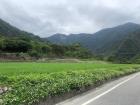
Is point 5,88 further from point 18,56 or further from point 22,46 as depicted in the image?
point 22,46

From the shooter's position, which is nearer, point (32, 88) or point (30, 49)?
point (32, 88)

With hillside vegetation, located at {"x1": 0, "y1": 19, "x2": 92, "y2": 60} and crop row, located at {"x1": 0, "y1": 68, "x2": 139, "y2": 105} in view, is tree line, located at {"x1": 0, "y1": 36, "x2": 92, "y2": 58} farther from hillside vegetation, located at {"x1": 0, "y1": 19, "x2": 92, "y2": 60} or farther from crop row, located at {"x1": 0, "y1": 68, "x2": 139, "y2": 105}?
crop row, located at {"x1": 0, "y1": 68, "x2": 139, "y2": 105}

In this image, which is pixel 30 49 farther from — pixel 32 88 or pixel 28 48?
pixel 32 88

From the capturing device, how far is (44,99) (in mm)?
11977

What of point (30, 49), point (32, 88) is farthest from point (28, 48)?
point (32, 88)

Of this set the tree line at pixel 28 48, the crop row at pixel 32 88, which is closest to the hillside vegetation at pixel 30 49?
the tree line at pixel 28 48

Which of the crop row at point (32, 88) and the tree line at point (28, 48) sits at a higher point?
the tree line at point (28, 48)

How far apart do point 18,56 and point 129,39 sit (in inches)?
3964

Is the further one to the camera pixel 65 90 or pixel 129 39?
pixel 129 39

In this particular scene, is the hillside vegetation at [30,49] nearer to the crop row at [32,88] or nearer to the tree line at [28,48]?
the tree line at [28,48]

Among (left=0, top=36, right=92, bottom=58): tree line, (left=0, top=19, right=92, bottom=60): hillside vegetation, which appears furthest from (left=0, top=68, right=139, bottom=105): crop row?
(left=0, top=36, right=92, bottom=58): tree line

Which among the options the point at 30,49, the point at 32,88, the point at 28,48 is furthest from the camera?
the point at 28,48

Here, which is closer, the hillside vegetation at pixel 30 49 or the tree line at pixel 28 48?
the hillside vegetation at pixel 30 49

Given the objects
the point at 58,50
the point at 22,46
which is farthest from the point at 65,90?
the point at 58,50
